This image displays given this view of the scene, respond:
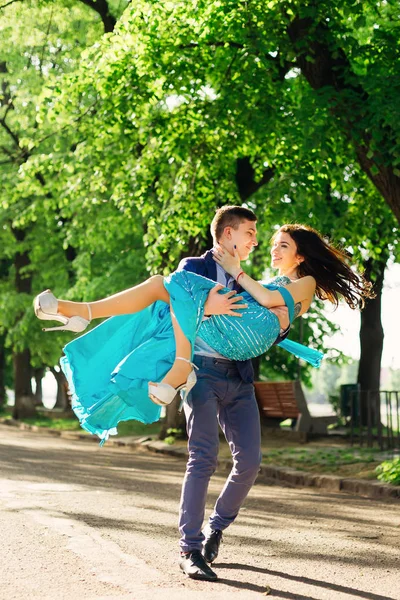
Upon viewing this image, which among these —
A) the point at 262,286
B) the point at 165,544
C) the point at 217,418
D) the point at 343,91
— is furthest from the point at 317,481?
the point at 262,286

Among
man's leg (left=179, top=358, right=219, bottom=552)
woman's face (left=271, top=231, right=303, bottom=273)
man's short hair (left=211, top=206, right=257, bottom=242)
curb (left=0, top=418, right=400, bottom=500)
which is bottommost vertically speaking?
curb (left=0, top=418, right=400, bottom=500)

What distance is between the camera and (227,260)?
19.5 ft

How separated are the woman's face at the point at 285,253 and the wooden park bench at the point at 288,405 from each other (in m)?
14.2

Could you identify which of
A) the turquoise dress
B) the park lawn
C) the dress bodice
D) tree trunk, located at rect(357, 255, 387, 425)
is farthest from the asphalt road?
tree trunk, located at rect(357, 255, 387, 425)

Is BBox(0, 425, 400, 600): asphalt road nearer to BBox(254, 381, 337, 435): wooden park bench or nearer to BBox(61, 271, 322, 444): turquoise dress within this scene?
BBox(61, 271, 322, 444): turquoise dress

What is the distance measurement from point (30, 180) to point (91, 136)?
220 centimetres

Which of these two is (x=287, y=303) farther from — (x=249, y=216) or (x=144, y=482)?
(x=144, y=482)

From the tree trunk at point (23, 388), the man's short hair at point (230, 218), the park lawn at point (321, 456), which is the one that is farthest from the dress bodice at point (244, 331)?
the tree trunk at point (23, 388)

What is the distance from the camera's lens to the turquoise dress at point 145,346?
5742 millimetres

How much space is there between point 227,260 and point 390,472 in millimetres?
7351

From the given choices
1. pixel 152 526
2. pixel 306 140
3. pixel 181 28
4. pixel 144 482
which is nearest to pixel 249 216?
pixel 152 526

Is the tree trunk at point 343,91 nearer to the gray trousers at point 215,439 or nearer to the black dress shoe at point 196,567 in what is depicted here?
the gray trousers at point 215,439

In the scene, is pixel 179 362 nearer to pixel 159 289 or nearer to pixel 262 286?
pixel 159 289

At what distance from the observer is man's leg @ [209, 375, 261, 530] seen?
19.9 feet
